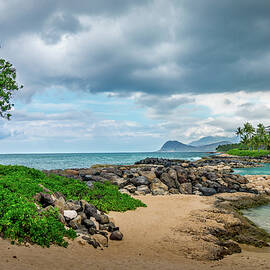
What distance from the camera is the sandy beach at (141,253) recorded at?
24.6 feet

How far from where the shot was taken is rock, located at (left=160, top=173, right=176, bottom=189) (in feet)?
80.6

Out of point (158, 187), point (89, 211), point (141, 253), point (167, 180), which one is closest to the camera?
point (141, 253)

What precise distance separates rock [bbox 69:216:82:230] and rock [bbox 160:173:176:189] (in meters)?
14.2

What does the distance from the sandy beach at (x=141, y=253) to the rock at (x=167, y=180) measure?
9.65 metres

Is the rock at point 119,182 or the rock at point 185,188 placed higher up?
the rock at point 119,182

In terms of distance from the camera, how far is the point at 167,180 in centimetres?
2491

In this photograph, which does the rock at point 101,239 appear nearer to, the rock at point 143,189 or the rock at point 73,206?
the rock at point 73,206

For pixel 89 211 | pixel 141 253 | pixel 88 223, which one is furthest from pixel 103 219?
pixel 141 253

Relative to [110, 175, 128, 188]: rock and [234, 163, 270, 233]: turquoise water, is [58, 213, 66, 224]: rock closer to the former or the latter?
[234, 163, 270, 233]: turquoise water

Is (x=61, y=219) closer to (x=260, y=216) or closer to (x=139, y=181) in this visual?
(x=260, y=216)

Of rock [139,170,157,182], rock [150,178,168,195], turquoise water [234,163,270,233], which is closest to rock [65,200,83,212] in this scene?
turquoise water [234,163,270,233]

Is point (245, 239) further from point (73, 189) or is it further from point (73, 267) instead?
point (73, 189)

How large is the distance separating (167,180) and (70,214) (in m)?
14.8

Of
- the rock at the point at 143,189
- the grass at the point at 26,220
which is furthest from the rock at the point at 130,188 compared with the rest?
the grass at the point at 26,220
